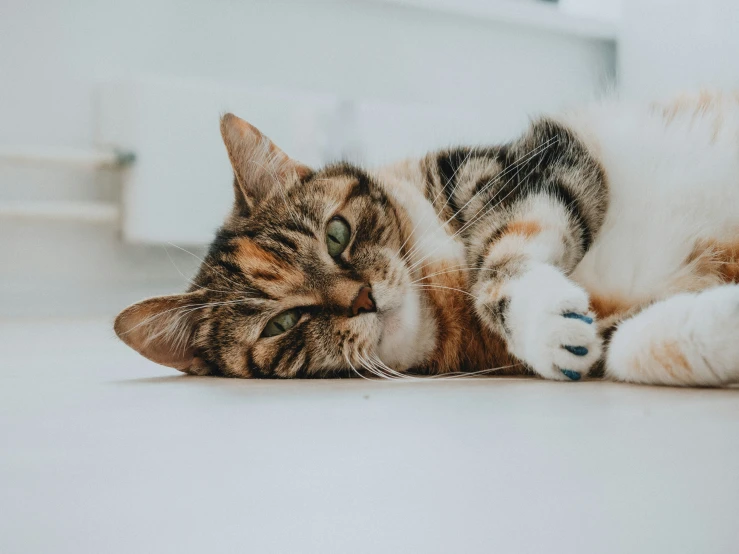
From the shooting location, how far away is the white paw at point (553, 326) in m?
0.83

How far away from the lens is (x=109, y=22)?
266 cm

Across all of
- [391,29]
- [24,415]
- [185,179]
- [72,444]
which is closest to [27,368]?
[24,415]

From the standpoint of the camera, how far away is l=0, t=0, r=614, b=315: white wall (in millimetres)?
2580

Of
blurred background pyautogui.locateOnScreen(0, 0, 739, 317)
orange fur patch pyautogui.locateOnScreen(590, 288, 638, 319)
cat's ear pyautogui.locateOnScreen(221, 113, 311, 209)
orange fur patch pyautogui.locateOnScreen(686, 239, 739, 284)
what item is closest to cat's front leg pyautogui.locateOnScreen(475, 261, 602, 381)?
orange fur patch pyautogui.locateOnScreen(590, 288, 638, 319)

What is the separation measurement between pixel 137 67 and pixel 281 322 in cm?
209

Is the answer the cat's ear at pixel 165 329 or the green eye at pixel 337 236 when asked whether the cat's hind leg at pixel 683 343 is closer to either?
the green eye at pixel 337 236

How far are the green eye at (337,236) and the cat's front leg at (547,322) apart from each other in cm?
26

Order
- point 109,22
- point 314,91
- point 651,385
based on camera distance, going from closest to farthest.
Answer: point 651,385 → point 109,22 → point 314,91

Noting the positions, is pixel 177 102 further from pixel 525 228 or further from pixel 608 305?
A: pixel 608 305

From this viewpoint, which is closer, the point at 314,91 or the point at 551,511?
the point at 551,511

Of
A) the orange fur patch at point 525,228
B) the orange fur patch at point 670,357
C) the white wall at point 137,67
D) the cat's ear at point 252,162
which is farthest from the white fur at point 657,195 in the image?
the white wall at point 137,67

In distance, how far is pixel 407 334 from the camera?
3.35 ft

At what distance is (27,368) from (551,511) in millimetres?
1138

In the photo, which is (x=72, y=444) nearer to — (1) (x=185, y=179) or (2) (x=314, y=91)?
(1) (x=185, y=179)
